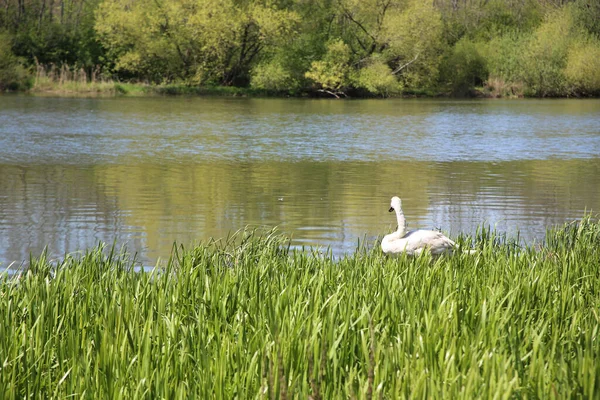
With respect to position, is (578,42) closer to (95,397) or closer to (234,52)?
(234,52)

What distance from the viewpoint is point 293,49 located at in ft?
170

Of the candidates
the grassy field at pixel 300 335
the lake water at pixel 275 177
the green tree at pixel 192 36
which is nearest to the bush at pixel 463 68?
the green tree at pixel 192 36

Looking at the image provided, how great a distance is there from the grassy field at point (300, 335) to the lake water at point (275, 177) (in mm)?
3375

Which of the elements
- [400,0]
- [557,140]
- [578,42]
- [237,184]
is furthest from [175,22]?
[237,184]

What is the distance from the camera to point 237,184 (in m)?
13.9

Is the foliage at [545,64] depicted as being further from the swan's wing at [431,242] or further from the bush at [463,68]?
the swan's wing at [431,242]

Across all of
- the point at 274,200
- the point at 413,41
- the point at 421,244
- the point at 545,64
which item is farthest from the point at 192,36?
the point at 421,244

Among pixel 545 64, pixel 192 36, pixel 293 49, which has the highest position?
pixel 192 36

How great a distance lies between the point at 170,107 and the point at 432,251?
29543 millimetres

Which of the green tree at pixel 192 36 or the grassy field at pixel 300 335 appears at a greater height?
the green tree at pixel 192 36

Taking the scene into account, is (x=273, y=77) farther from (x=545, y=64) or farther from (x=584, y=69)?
(x=584, y=69)

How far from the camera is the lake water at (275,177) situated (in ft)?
32.2

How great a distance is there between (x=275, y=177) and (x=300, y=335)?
11.2 m

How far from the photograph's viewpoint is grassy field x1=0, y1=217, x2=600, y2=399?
10.4 feet
